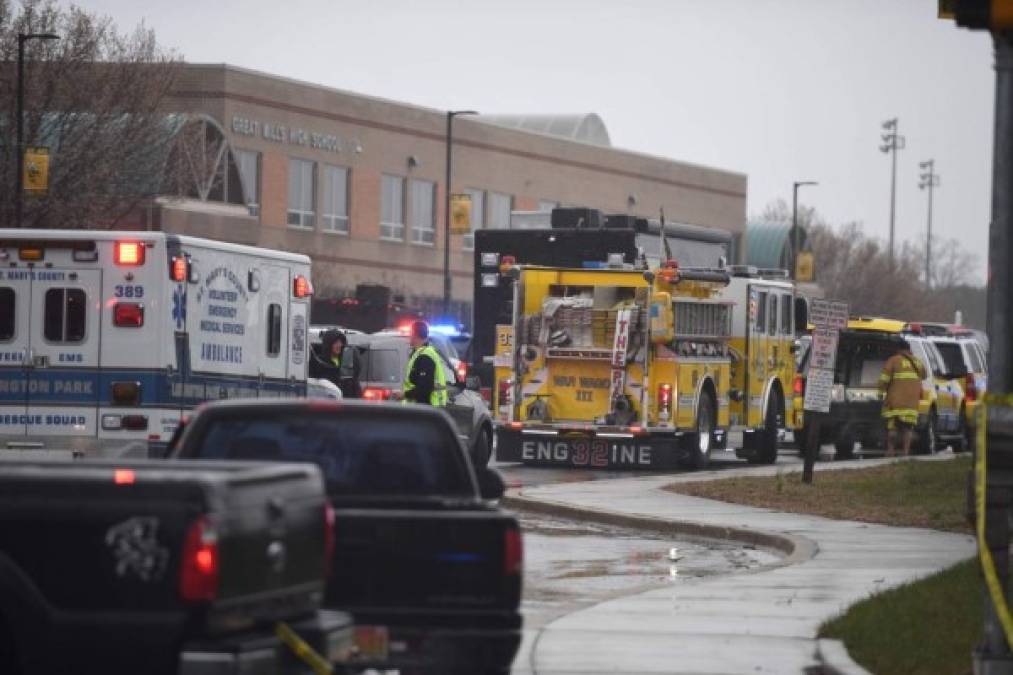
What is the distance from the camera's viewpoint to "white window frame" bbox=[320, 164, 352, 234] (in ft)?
248

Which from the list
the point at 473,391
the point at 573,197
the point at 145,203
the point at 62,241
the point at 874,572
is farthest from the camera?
the point at 573,197

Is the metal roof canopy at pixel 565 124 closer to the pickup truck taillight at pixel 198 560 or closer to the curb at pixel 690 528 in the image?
the curb at pixel 690 528

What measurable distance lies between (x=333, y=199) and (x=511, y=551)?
66.0m

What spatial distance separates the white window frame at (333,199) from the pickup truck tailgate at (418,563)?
213ft

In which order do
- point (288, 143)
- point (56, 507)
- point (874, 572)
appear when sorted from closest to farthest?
1. point (56, 507)
2. point (874, 572)
3. point (288, 143)

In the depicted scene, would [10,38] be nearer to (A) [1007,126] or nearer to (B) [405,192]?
(B) [405,192]

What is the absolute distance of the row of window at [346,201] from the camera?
71.3 m

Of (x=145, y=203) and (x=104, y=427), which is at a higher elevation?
(x=145, y=203)

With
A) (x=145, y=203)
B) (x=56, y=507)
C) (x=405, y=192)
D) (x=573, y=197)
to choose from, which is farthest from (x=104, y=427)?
(x=573, y=197)

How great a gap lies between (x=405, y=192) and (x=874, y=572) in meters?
63.4

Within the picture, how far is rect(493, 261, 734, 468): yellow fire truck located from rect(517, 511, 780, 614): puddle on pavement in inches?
253

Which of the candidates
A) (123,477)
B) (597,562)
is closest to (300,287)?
(597,562)

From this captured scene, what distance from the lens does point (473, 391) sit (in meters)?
29.0

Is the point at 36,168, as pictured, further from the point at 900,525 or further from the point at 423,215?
the point at 423,215
